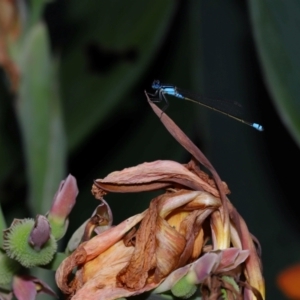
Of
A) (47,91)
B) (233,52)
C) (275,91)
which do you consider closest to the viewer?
(275,91)

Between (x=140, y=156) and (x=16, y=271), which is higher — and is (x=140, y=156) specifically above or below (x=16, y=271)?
below

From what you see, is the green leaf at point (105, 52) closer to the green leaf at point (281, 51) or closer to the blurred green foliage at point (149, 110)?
the blurred green foliage at point (149, 110)

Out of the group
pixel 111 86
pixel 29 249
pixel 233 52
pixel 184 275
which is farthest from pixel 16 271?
pixel 233 52

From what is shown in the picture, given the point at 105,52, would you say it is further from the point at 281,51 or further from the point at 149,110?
the point at 281,51

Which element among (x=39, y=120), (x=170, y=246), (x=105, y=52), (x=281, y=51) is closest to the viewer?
(x=170, y=246)

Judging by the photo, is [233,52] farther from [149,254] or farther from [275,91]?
[149,254]

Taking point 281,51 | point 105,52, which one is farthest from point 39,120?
point 105,52

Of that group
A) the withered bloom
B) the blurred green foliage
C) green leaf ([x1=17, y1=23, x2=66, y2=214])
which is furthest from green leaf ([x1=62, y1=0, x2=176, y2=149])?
the withered bloom
